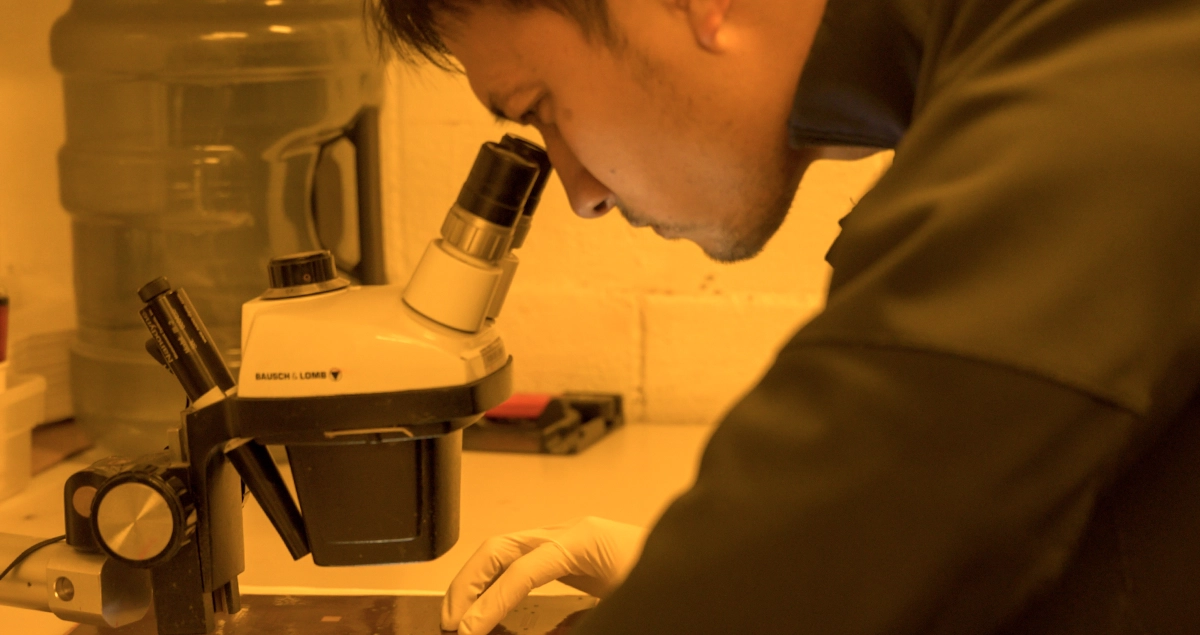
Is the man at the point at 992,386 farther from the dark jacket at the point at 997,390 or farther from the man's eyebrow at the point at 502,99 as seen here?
the man's eyebrow at the point at 502,99

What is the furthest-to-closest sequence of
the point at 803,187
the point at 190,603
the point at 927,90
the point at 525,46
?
the point at 803,187, the point at 190,603, the point at 525,46, the point at 927,90

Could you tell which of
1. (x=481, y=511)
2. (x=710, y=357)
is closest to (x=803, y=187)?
(x=710, y=357)

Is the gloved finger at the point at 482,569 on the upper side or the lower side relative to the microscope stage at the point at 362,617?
upper

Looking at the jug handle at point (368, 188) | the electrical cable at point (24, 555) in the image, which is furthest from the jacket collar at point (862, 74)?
the jug handle at point (368, 188)

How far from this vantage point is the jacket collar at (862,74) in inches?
22.5

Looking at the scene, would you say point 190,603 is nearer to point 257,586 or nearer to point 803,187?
point 257,586

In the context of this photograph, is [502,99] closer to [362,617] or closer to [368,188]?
[362,617]

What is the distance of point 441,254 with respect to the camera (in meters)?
0.86

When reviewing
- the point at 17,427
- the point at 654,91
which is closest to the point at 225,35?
the point at 17,427

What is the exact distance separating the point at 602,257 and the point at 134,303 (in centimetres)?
66

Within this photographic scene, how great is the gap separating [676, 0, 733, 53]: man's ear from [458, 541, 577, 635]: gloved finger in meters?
0.56

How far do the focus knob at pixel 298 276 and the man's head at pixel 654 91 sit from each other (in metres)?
0.18

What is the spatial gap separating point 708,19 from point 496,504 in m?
0.86

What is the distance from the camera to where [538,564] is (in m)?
1.07
